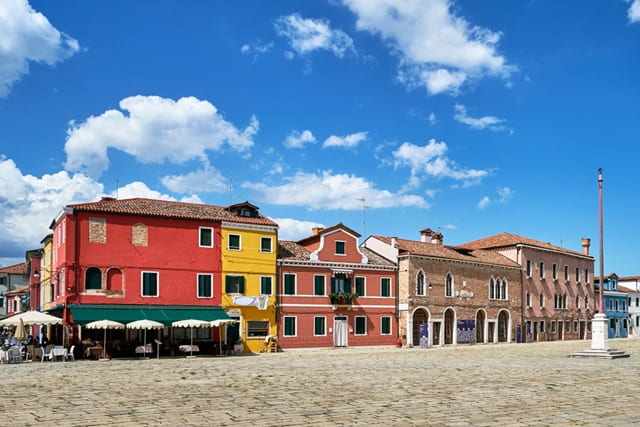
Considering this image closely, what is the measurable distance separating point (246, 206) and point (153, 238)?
21.5 ft

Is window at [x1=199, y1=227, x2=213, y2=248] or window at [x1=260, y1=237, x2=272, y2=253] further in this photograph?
window at [x1=260, y1=237, x2=272, y2=253]

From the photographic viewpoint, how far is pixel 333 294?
141 ft

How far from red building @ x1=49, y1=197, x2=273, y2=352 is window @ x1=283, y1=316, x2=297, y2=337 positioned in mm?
4858

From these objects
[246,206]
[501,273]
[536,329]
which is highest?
[246,206]

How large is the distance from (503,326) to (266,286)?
2350cm

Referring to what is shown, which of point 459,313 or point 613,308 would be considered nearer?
point 459,313

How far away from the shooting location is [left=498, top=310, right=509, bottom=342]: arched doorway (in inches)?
2130

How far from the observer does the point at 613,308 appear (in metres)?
73.7

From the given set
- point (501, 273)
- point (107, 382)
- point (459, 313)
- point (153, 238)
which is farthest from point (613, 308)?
point (107, 382)

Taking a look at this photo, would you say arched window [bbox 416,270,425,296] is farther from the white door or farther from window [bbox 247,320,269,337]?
window [bbox 247,320,269,337]

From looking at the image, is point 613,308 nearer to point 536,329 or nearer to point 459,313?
point 536,329

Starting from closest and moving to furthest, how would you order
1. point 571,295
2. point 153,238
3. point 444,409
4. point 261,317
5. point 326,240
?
point 444,409
point 153,238
point 261,317
point 326,240
point 571,295

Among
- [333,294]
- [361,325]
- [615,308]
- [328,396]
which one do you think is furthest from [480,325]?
[328,396]

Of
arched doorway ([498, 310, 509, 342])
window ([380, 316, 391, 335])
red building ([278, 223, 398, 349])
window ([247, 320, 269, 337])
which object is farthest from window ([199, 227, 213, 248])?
arched doorway ([498, 310, 509, 342])
